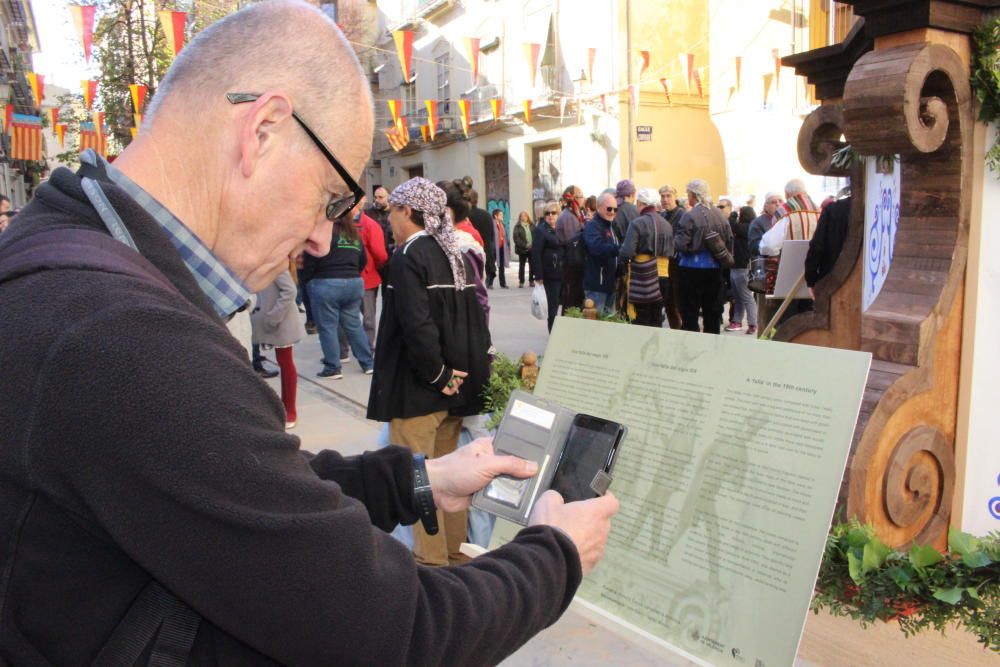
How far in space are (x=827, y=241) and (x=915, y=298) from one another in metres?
2.71

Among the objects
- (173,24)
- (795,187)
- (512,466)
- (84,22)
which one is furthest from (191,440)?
(84,22)

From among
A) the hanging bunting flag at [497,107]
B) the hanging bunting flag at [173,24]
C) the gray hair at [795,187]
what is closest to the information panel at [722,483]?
the gray hair at [795,187]

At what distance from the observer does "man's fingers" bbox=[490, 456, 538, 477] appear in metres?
1.57

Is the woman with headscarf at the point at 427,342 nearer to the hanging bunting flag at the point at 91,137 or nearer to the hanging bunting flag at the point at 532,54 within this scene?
the hanging bunting flag at the point at 532,54

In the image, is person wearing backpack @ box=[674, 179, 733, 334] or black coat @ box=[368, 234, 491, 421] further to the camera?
person wearing backpack @ box=[674, 179, 733, 334]

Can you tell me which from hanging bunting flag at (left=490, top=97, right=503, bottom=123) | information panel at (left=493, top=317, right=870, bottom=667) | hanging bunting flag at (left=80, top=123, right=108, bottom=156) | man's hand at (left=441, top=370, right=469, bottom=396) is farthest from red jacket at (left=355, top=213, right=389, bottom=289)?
hanging bunting flag at (left=490, top=97, right=503, bottom=123)

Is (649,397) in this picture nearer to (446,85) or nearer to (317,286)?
(317,286)

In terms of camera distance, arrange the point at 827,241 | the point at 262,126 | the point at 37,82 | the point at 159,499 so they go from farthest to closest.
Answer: the point at 37,82 → the point at 827,241 → the point at 262,126 → the point at 159,499

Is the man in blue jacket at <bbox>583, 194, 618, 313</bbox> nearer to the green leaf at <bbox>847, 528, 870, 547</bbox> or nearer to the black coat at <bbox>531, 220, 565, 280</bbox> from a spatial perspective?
the black coat at <bbox>531, 220, 565, 280</bbox>

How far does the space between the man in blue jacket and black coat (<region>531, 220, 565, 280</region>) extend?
1.37 m

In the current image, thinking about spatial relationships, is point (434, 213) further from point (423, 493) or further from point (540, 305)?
point (540, 305)

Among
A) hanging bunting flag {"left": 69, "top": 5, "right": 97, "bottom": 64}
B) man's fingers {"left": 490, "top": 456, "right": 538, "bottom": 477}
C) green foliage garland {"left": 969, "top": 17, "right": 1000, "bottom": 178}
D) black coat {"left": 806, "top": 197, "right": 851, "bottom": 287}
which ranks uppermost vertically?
hanging bunting flag {"left": 69, "top": 5, "right": 97, "bottom": 64}

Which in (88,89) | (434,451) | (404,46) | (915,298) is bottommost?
(434,451)

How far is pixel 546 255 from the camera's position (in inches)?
396
